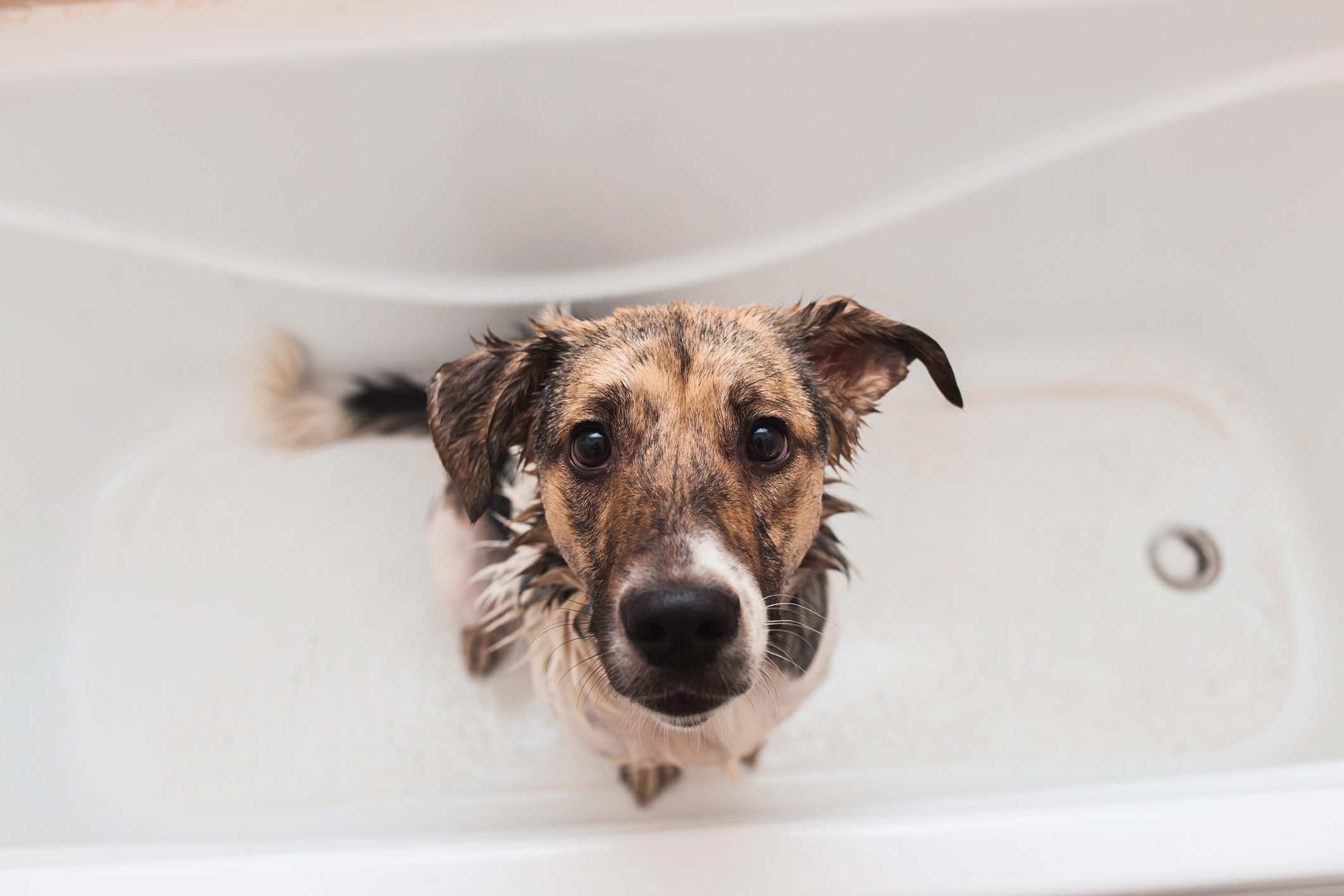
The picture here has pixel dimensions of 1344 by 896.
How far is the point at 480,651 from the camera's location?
67.8 inches

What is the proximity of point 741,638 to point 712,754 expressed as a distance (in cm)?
56

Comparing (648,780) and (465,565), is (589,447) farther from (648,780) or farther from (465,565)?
(648,780)

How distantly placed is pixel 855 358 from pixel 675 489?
0.39 m

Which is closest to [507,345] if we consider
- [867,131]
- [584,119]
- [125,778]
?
[584,119]

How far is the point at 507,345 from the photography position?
105 cm

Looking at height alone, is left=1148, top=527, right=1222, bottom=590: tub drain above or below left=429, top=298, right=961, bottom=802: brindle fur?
below

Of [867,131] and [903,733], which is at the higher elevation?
[867,131]

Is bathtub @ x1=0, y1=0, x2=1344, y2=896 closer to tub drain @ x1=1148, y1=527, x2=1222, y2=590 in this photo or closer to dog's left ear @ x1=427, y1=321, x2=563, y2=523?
tub drain @ x1=1148, y1=527, x2=1222, y2=590

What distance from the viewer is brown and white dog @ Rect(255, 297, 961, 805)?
862 millimetres

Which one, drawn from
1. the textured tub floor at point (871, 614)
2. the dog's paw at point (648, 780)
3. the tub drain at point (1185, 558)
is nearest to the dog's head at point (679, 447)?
the dog's paw at point (648, 780)

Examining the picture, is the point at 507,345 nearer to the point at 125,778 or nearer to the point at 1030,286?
the point at 1030,286

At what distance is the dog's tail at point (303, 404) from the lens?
1.76 meters

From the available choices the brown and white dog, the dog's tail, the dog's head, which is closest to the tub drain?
the brown and white dog

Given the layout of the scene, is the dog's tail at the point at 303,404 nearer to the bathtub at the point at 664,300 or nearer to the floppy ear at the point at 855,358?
the bathtub at the point at 664,300
